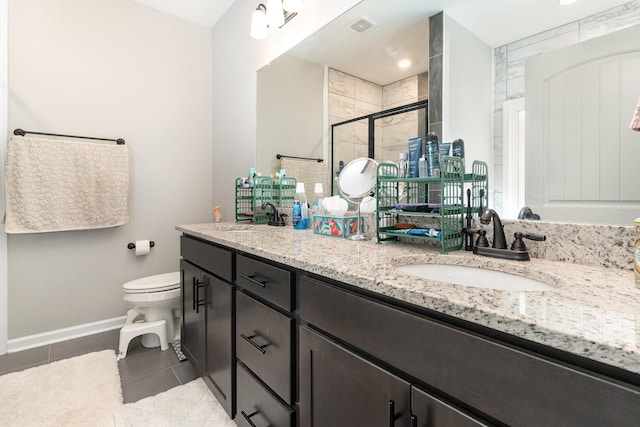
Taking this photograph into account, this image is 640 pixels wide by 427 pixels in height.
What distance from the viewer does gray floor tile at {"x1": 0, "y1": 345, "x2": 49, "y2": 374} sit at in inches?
72.7

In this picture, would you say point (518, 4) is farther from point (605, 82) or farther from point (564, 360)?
point (564, 360)

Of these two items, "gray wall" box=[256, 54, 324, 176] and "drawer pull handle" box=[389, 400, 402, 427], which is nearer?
"drawer pull handle" box=[389, 400, 402, 427]

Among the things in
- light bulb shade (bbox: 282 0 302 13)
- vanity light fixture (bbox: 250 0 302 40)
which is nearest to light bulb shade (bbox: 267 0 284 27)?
vanity light fixture (bbox: 250 0 302 40)

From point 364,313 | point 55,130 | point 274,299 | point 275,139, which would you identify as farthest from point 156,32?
point 364,313

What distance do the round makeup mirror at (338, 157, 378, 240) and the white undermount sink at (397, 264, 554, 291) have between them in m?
0.47

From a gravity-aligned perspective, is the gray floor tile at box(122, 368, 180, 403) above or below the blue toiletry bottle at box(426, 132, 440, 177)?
below

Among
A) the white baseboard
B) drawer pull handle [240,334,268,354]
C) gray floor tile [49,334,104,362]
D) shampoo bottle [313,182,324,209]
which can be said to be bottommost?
gray floor tile [49,334,104,362]

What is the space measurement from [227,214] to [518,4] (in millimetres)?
2266

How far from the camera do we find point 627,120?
76cm

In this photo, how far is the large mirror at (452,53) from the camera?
2.75ft

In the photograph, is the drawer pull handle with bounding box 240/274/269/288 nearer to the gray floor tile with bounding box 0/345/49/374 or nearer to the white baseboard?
the gray floor tile with bounding box 0/345/49/374

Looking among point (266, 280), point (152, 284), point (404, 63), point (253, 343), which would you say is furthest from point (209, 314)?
point (404, 63)

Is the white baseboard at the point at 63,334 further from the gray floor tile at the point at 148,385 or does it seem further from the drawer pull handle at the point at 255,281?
the drawer pull handle at the point at 255,281

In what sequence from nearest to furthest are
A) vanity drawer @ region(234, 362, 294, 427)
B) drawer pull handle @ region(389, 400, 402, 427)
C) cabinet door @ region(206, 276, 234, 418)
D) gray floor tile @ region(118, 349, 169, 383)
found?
drawer pull handle @ region(389, 400, 402, 427) → vanity drawer @ region(234, 362, 294, 427) → cabinet door @ region(206, 276, 234, 418) → gray floor tile @ region(118, 349, 169, 383)
